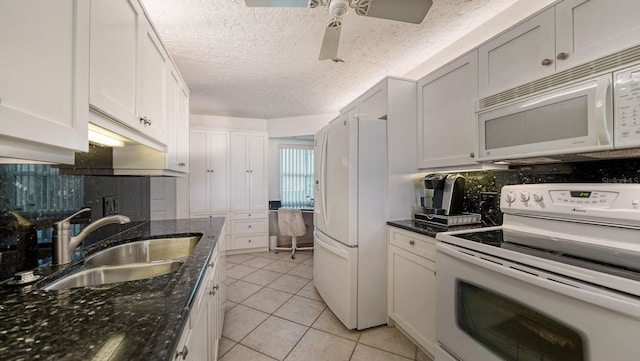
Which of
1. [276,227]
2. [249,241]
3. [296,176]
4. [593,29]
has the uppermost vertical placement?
[593,29]

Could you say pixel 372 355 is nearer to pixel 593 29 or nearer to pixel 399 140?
pixel 399 140

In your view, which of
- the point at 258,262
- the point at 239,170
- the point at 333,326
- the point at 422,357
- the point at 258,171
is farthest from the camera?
the point at 258,171

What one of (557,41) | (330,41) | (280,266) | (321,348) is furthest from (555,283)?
(280,266)

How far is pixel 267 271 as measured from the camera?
3303 mm

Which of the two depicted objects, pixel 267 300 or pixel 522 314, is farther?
pixel 267 300

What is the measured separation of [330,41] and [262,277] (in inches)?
107

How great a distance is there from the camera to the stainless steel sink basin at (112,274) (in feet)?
3.24

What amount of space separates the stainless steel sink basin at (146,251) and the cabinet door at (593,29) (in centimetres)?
219

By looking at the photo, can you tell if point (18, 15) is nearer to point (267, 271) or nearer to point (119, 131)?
point (119, 131)

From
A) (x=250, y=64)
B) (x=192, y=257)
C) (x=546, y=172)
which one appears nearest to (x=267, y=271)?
(x=192, y=257)

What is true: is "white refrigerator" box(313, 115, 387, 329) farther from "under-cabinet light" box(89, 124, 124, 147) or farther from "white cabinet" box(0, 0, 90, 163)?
"white cabinet" box(0, 0, 90, 163)

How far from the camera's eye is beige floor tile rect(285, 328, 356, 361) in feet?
5.62

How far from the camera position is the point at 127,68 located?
1098 mm

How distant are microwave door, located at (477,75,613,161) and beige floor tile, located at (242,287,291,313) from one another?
2168mm
